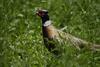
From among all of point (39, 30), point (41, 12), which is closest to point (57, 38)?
point (41, 12)

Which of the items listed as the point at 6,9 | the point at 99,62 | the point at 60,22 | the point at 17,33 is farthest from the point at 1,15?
the point at 60,22

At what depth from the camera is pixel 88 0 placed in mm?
8727

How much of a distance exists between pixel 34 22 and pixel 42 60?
2741mm

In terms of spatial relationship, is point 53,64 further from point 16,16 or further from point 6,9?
point 16,16

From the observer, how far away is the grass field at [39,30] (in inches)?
228

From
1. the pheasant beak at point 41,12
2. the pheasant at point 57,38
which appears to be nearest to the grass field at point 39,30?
the pheasant at point 57,38

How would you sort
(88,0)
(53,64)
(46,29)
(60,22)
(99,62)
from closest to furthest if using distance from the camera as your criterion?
(53,64), (99,62), (46,29), (88,0), (60,22)

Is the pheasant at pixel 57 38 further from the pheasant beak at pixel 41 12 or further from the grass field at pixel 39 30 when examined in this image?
the pheasant beak at pixel 41 12

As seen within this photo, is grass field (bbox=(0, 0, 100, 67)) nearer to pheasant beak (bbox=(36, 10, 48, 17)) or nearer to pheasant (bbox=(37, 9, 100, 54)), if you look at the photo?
pheasant (bbox=(37, 9, 100, 54))

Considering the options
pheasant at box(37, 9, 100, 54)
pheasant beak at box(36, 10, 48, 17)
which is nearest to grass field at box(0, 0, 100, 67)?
pheasant at box(37, 9, 100, 54)

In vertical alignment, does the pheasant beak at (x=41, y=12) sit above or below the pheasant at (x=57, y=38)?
above

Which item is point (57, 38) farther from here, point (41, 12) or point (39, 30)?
point (39, 30)

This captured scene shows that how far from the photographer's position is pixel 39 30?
30.6ft

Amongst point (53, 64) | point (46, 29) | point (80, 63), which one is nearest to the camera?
point (80, 63)
